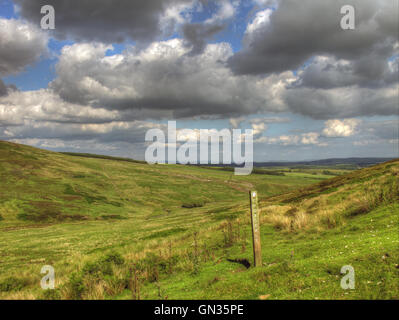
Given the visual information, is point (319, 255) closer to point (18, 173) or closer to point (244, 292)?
point (244, 292)

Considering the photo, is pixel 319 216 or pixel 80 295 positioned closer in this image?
pixel 80 295

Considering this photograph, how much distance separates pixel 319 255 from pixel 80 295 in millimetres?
12137

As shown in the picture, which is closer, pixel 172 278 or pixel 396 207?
pixel 172 278

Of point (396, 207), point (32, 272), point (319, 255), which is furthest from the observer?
point (32, 272)

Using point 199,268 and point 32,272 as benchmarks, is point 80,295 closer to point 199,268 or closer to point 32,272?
point 199,268

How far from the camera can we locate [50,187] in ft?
380

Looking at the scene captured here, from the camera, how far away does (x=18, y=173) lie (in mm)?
123000

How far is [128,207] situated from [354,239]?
347ft

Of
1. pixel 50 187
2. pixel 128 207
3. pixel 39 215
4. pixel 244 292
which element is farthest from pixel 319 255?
pixel 50 187

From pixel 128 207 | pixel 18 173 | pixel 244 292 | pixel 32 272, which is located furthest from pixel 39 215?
pixel 244 292
